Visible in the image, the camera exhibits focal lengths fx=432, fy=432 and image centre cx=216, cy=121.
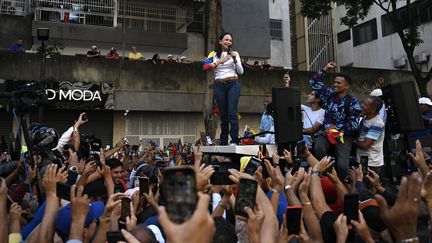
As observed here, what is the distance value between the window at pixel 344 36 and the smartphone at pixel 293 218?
87.5 ft

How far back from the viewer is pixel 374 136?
5.29 metres

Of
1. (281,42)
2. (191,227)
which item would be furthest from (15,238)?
(281,42)

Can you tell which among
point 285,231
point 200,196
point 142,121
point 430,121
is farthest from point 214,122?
point 200,196

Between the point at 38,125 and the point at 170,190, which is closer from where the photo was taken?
the point at 170,190

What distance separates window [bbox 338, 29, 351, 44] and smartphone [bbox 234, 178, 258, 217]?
2694 cm

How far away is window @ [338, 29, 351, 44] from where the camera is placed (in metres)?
27.4

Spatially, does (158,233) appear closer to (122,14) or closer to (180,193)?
(180,193)

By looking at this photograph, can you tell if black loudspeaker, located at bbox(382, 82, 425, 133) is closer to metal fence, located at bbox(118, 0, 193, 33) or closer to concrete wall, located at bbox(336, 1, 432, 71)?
metal fence, located at bbox(118, 0, 193, 33)

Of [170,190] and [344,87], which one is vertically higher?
[344,87]

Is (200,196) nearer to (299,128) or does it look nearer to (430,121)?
(299,128)

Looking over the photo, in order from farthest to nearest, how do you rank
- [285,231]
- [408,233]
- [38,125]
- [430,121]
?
[430,121], [38,125], [285,231], [408,233]

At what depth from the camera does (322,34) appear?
27.7 meters

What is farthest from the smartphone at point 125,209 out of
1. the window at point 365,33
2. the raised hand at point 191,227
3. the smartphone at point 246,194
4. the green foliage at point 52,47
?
the window at point 365,33

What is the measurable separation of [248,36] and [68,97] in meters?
10.6
